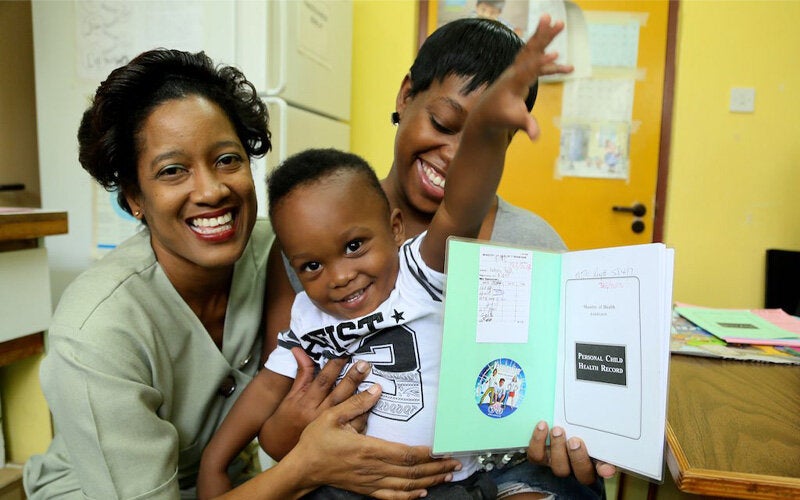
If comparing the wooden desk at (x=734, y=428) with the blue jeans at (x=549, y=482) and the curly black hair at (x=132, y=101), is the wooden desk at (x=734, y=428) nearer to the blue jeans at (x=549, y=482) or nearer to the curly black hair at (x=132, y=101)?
the blue jeans at (x=549, y=482)

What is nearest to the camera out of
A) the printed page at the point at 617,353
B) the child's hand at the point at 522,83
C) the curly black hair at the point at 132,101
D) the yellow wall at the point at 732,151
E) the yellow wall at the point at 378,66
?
the child's hand at the point at 522,83

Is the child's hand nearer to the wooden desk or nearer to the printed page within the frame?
the printed page

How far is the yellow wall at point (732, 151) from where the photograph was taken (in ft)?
8.92

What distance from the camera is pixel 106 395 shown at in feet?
2.64

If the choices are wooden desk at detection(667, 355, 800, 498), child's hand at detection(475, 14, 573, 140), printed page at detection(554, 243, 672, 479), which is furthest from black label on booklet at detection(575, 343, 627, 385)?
child's hand at detection(475, 14, 573, 140)

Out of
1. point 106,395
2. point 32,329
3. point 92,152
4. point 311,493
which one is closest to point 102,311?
point 106,395

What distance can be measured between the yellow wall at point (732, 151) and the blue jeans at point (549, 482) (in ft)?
7.59

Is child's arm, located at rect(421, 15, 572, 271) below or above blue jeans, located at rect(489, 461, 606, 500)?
above

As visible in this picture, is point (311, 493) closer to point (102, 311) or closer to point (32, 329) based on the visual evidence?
point (102, 311)

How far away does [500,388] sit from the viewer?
0.79 meters

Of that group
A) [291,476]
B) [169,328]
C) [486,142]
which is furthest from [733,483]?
[169,328]

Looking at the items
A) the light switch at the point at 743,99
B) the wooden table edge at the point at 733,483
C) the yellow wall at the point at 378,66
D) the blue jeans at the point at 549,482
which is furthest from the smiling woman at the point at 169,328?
the light switch at the point at 743,99

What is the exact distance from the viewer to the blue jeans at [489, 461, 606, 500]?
913mm

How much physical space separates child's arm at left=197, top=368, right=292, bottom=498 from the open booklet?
40 centimetres
